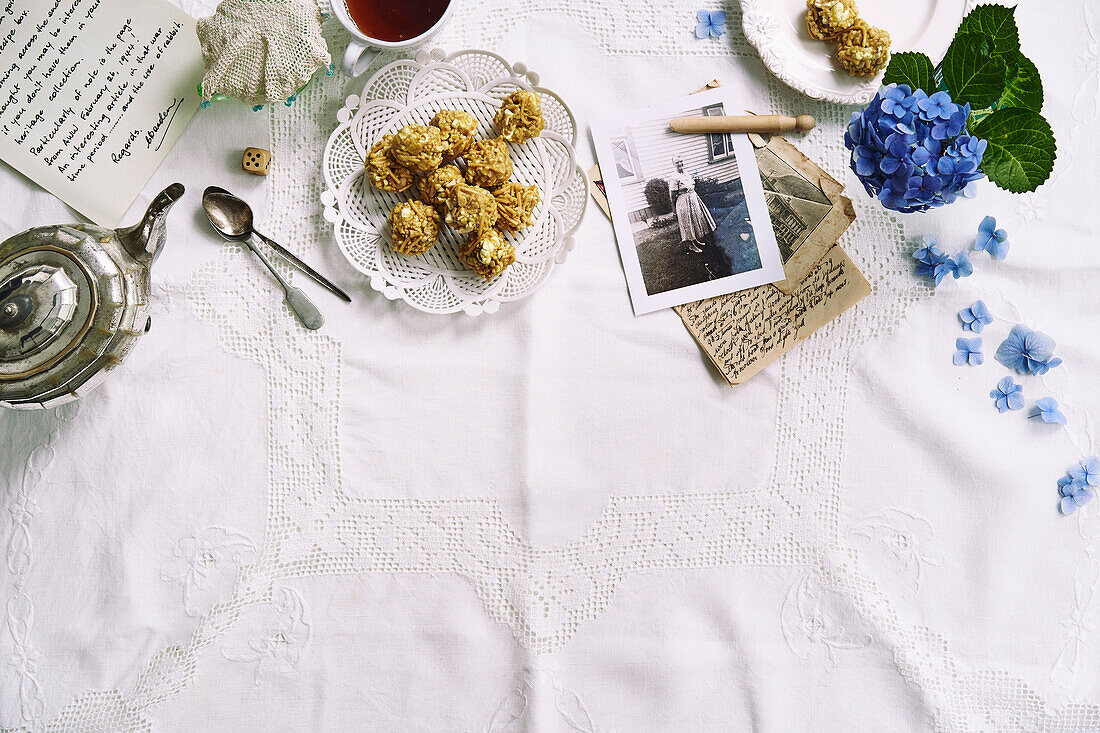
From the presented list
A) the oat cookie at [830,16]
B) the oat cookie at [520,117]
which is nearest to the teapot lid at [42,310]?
the oat cookie at [520,117]

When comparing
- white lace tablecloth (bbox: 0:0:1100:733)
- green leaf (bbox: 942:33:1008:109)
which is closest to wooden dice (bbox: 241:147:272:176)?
white lace tablecloth (bbox: 0:0:1100:733)

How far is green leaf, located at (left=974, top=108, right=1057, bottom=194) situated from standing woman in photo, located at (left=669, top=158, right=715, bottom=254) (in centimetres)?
33

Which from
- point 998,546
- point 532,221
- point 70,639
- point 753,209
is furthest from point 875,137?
point 70,639

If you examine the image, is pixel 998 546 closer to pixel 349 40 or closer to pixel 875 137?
pixel 875 137

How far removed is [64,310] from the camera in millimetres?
703

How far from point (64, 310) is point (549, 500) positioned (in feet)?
1.91

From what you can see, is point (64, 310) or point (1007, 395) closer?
point (64, 310)

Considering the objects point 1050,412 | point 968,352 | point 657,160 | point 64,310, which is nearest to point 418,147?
point 657,160

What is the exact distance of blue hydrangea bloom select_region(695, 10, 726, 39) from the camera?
88cm

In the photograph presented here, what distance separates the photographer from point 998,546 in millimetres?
888

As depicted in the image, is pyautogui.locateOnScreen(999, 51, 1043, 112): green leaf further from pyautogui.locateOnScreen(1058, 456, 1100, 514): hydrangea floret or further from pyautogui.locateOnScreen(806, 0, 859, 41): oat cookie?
pyautogui.locateOnScreen(1058, 456, 1100, 514): hydrangea floret

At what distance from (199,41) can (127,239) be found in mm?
271

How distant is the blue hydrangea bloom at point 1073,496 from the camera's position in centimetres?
89

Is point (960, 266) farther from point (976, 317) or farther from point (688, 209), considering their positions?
point (688, 209)
